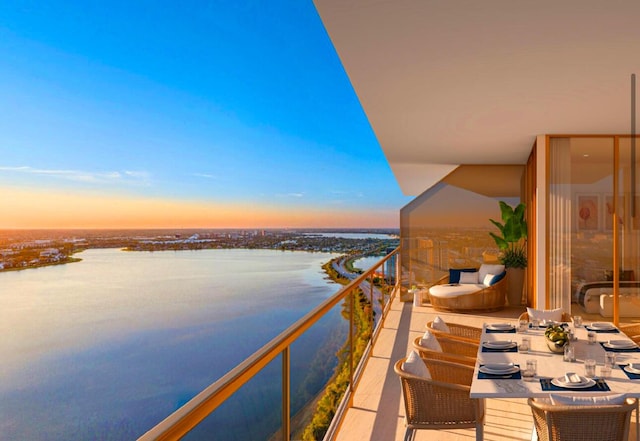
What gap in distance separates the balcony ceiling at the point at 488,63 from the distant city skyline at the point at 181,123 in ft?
38.9

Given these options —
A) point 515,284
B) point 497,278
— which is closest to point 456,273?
point 497,278

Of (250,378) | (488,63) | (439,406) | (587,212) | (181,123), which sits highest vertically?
(181,123)

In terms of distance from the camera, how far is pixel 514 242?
30.0ft

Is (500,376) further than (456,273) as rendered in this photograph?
No

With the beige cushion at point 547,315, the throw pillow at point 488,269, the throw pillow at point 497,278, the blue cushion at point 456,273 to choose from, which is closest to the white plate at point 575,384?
the beige cushion at point 547,315

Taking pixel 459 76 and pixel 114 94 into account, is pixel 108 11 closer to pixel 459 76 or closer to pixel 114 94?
pixel 114 94

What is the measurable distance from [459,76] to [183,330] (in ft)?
108

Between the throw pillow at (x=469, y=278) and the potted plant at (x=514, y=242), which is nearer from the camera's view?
the potted plant at (x=514, y=242)

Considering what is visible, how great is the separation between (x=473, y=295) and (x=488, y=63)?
18.0ft

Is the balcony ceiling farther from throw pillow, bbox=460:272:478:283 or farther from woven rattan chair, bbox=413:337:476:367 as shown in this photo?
throw pillow, bbox=460:272:478:283

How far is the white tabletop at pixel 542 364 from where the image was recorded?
2541 mm

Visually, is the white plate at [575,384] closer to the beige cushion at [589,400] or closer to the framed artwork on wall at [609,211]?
the beige cushion at [589,400]

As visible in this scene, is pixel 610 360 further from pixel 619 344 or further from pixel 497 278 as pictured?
pixel 497 278

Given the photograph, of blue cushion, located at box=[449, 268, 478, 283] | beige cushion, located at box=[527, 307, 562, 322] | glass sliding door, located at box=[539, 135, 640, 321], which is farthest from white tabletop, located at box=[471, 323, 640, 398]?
blue cushion, located at box=[449, 268, 478, 283]
